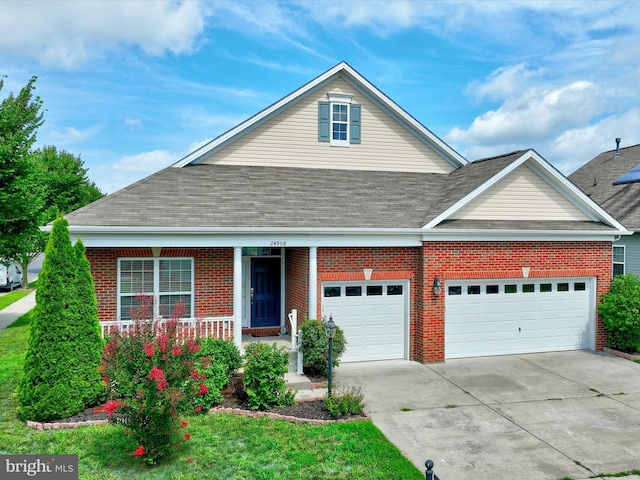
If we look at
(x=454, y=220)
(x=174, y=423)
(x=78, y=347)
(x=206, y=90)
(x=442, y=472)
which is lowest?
(x=442, y=472)

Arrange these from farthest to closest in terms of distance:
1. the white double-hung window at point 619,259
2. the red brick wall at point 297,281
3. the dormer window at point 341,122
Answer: the white double-hung window at point 619,259
the dormer window at point 341,122
the red brick wall at point 297,281

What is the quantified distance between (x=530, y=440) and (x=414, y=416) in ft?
6.78

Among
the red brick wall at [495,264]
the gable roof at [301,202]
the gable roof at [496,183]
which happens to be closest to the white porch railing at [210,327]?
the gable roof at [301,202]

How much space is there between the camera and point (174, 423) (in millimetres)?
7223

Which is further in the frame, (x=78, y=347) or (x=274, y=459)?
(x=78, y=347)

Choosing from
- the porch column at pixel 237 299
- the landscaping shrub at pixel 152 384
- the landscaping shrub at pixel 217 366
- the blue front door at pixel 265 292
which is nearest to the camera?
the landscaping shrub at pixel 152 384

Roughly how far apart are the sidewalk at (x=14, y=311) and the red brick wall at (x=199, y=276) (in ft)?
29.0

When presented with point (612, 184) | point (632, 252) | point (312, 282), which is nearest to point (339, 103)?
point (312, 282)

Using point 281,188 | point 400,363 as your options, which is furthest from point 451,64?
point 400,363

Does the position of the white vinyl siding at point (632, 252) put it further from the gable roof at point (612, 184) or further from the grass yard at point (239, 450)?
the grass yard at point (239, 450)

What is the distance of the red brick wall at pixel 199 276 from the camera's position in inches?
478

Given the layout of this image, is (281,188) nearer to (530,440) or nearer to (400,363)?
(400,363)

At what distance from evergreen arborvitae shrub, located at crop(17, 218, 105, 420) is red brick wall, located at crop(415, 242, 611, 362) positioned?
26.8ft

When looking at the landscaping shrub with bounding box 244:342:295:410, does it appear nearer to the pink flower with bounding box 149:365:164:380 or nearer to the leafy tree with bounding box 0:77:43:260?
the pink flower with bounding box 149:365:164:380
